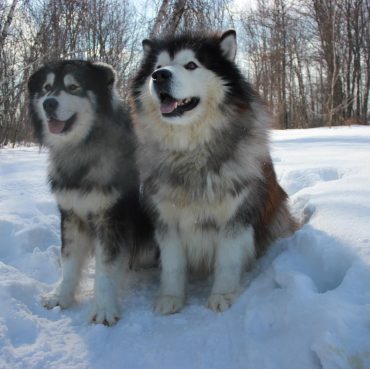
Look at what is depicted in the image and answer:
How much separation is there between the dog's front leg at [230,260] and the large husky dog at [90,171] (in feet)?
1.79

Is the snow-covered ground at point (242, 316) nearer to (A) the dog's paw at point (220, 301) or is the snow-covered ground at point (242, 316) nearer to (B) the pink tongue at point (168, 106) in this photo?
(A) the dog's paw at point (220, 301)

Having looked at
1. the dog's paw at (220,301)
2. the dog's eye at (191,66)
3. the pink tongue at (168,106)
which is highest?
the dog's eye at (191,66)

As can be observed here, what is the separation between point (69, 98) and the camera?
8.42ft

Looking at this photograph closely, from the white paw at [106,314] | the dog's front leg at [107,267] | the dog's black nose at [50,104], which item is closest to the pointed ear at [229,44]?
the dog's black nose at [50,104]

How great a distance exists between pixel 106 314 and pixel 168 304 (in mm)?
334

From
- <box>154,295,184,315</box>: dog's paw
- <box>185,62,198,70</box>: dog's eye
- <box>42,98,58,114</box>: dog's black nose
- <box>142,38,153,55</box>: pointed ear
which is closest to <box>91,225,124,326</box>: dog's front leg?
<box>154,295,184,315</box>: dog's paw

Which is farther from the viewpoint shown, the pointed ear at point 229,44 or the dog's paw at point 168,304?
the pointed ear at point 229,44

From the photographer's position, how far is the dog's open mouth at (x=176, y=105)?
2271 mm

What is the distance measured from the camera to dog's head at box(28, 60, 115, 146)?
2559 mm

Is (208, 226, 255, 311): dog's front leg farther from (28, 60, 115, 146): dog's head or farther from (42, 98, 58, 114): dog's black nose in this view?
(42, 98, 58, 114): dog's black nose

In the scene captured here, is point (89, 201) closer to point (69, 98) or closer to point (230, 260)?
point (69, 98)

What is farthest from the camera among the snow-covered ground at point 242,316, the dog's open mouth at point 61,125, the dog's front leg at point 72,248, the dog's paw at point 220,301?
the dog's open mouth at point 61,125

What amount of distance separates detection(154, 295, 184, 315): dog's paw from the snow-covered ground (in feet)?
0.13

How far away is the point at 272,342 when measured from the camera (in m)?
1.67
